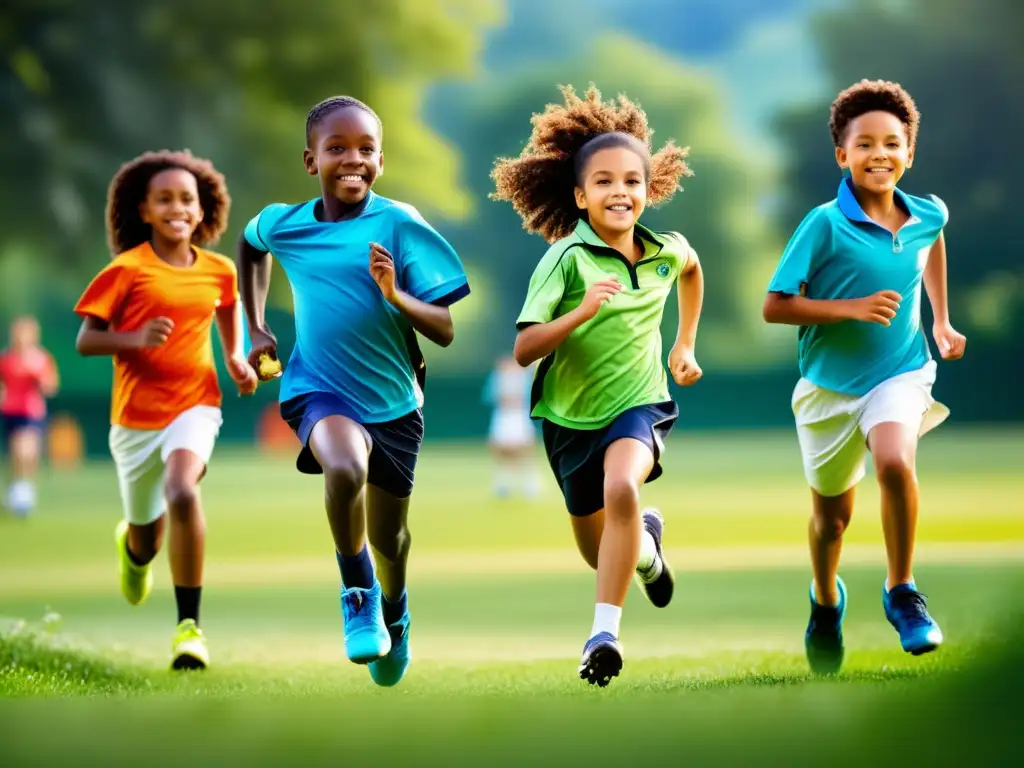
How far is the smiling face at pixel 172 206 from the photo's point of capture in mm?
7250

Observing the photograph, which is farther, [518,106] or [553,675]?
[518,106]

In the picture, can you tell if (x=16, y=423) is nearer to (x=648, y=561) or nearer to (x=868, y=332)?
(x=648, y=561)

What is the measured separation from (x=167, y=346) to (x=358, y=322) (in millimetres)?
1561

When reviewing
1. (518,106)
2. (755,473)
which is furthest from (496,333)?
(755,473)

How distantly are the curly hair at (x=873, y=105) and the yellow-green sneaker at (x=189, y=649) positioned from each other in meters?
3.45

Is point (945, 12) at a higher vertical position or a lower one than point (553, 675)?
higher

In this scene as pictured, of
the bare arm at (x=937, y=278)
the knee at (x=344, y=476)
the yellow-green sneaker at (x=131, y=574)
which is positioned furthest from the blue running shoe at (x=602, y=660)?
the yellow-green sneaker at (x=131, y=574)

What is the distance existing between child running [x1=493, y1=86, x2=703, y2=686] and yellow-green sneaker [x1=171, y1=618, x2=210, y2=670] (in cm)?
191

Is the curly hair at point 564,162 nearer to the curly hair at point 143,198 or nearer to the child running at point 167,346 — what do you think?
the child running at point 167,346

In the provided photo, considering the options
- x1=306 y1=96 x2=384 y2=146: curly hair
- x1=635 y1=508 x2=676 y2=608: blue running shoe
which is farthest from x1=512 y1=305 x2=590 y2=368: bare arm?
x1=635 y1=508 x2=676 y2=608: blue running shoe

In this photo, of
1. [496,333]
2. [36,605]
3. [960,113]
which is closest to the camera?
[36,605]

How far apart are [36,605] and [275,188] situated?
47.1 feet

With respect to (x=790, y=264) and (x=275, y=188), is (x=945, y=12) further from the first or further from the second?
(x=790, y=264)

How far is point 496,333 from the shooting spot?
39625 millimetres
